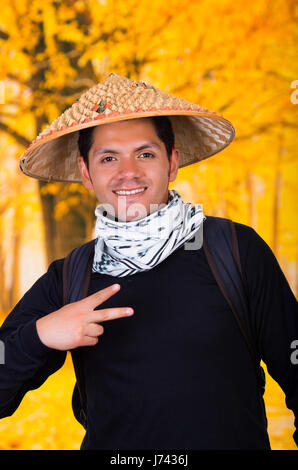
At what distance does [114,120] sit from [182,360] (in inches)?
24.6

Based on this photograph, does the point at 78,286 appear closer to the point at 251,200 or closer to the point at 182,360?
the point at 182,360

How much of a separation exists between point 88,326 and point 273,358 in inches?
18.5

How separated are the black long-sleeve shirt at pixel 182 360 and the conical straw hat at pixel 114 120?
39 cm

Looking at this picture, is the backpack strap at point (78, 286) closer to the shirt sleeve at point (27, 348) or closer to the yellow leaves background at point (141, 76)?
the shirt sleeve at point (27, 348)

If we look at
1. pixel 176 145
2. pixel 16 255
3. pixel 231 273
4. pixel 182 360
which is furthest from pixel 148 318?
pixel 16 255

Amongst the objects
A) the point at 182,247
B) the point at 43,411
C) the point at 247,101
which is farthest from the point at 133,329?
the point at 247,101

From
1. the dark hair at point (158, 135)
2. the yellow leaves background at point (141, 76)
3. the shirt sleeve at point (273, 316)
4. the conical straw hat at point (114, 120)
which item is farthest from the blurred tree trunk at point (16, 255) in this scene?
the shirt sleeve at point (273, 316)

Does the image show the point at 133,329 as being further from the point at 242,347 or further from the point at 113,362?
the point at 242,347

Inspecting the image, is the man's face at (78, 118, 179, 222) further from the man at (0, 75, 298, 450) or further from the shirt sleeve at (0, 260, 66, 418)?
the shirt sleeve at (0, 260, 66, 418)

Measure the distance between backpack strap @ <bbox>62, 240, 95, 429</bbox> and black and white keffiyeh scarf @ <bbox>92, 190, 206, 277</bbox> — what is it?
4 centimetres

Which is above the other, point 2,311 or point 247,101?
point 247,101

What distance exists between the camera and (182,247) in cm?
143

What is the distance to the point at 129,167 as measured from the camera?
1.42 metres

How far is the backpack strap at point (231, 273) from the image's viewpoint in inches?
52.0
